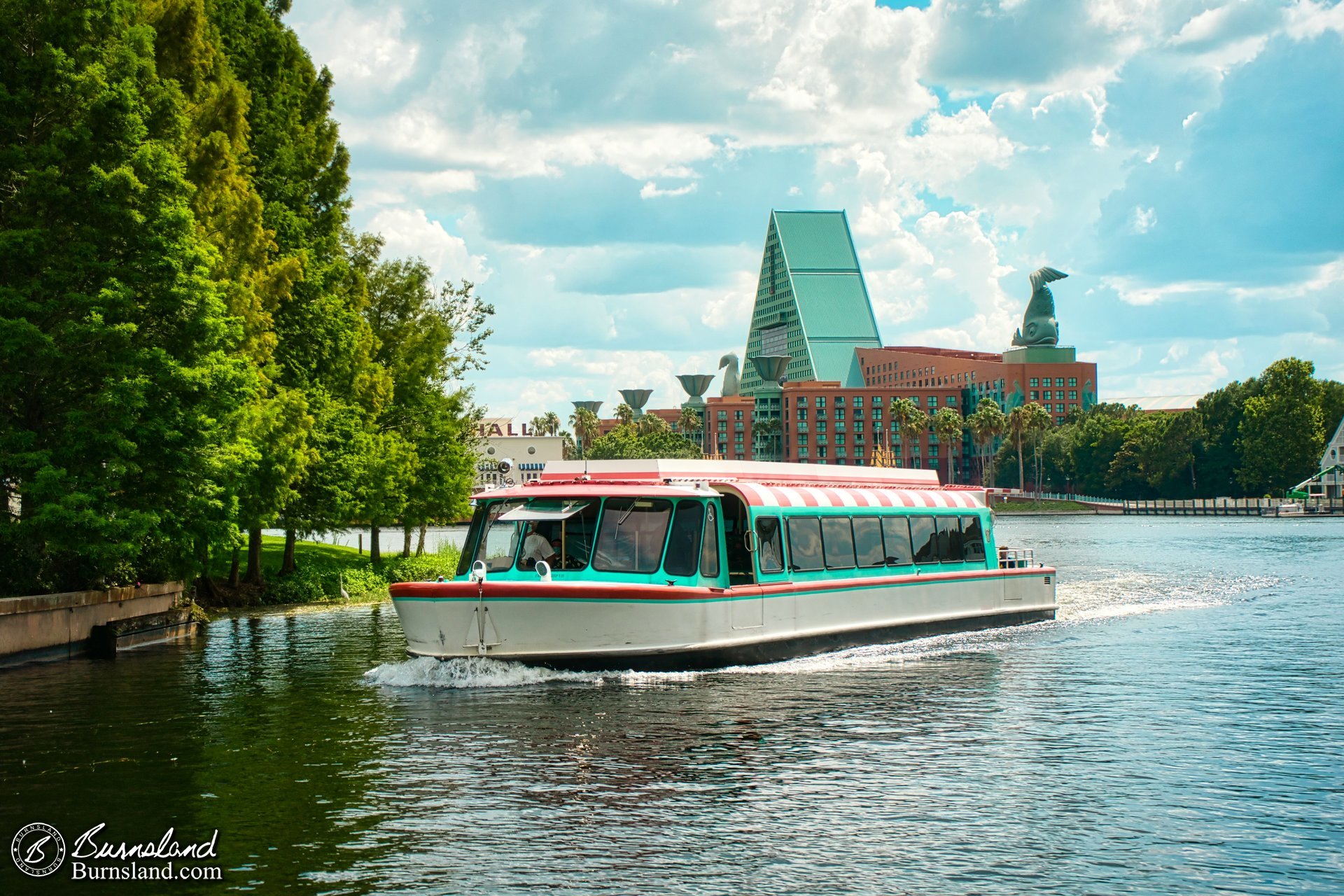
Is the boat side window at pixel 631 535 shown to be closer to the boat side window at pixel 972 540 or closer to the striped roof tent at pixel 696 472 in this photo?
the striped roof tent at pixel 696 472

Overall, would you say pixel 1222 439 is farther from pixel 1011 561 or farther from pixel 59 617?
pixel 59 617

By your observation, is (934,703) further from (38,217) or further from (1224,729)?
(38,217)

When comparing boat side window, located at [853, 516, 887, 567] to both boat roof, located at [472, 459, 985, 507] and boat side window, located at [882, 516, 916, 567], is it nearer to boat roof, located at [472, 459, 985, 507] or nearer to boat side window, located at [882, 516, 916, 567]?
boat side window, located at [882, 516, 916, 567]

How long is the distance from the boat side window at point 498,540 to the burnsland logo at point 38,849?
11.5 m

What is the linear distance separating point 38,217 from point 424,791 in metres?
19.9

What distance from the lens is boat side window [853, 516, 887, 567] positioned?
31.4 meters

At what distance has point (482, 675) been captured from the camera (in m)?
24.4

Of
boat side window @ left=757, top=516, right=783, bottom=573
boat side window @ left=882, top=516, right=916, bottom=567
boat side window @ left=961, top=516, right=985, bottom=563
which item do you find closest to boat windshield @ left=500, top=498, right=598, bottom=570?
boat side window @ left=757, top=516, right=783, bottom=573

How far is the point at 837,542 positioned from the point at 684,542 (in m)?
5.85

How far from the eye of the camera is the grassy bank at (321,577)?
4581 cm

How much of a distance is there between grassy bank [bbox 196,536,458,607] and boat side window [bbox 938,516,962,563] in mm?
14267

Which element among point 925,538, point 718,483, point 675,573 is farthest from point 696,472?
point 925,538

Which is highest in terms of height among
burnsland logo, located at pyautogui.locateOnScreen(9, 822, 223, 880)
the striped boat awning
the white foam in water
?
the striped boat awning

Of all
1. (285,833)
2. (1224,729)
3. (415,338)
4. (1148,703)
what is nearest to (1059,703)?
(1148,703)
